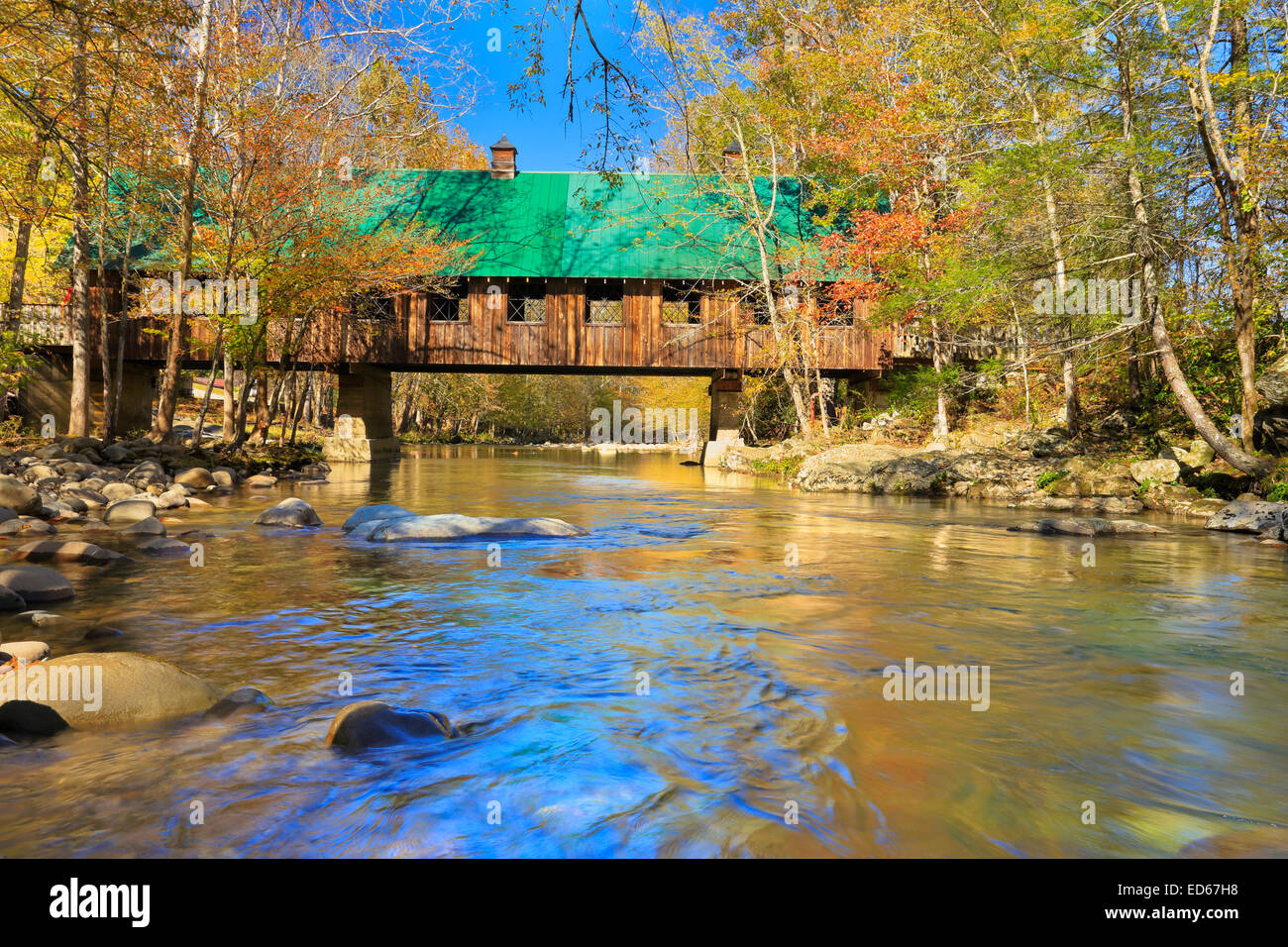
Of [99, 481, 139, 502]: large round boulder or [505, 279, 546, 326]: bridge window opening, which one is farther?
[505, 279, 546, 326]: bridge window opening

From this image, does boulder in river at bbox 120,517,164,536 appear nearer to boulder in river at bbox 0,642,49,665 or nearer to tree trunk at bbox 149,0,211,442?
boulder in river at bbox 0,642,49,665

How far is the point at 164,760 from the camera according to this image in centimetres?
298

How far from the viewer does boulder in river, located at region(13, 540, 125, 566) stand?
22.4ft

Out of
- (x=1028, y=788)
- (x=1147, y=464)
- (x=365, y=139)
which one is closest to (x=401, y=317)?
(x=365, y=139)

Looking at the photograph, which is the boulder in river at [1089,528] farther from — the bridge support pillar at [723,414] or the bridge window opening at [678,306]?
the bridge support pillar at [723,414]

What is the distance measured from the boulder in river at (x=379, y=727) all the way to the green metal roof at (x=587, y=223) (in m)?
20.9

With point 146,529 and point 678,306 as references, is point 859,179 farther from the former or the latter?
point 146,529

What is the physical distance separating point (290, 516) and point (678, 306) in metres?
17.6

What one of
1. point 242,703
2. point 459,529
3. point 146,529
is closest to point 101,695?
point 242,703

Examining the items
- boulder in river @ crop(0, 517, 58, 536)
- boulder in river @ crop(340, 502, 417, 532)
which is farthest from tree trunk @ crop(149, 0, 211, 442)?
boulder in river @ crop(340, 502, 417, 532)

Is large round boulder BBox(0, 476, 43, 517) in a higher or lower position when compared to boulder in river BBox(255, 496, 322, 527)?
higher

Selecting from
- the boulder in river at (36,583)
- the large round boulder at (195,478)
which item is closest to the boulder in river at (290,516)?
the boulder in river at (36,583)

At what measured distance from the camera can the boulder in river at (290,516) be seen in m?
9.64

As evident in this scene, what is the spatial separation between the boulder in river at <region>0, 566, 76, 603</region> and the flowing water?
0.35 metres
